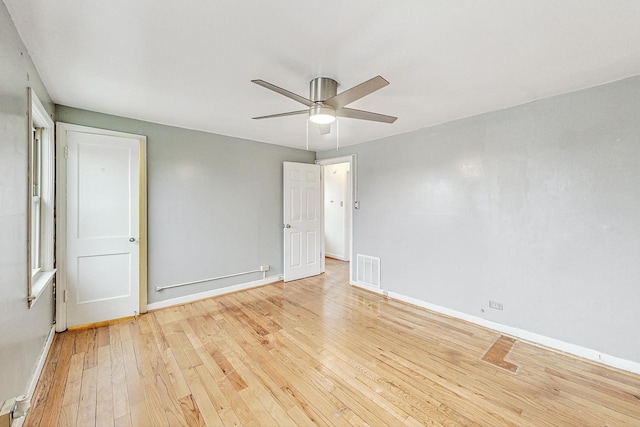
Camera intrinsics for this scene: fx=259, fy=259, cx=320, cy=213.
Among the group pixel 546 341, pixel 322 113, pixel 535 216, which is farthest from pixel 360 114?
pixel 546 341

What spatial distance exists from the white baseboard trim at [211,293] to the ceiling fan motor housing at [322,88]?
299 cm

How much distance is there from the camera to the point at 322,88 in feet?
6.54

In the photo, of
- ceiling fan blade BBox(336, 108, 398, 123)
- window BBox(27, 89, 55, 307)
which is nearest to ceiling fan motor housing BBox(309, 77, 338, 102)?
ceiling fan blade BBox(336, 108, 398, 123)

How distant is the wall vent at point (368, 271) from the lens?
3922mm

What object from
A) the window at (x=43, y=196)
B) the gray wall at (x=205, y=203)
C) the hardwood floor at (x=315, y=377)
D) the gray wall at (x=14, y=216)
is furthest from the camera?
the gray wall at (x=205, y=203)

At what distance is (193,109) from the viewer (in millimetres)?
2746

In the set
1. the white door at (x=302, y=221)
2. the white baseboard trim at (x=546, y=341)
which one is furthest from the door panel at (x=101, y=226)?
the white baseboard trim at (x=546, y=341)

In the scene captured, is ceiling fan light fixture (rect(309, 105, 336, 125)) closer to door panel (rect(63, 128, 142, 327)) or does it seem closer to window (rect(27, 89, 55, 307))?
door panel (rect(63, 128, 142, 327))

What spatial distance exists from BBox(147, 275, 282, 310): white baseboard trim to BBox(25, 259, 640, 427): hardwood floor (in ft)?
1.01

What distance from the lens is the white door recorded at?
14.4 feet

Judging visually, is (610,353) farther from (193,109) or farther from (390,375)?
Answer: (193,109)

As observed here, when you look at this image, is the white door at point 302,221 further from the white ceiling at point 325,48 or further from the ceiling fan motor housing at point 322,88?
the ceiling fan motor housing at point 322,88

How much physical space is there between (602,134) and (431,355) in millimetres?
2354

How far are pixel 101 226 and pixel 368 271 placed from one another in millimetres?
3446
